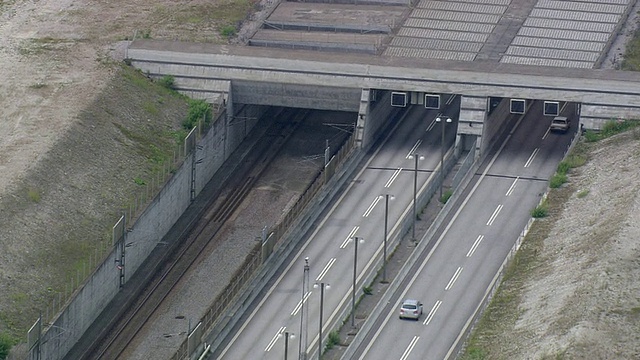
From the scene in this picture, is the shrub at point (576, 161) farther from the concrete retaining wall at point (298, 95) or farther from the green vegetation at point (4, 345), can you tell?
the green vegetation at point (4, 345)

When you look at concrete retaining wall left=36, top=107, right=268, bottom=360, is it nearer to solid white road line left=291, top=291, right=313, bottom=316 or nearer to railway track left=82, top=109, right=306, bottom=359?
railway track left=82, top=109, right=306, bottom=359

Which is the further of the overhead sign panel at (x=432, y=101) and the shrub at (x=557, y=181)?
the overhead sign panel at (x=432, y=101)

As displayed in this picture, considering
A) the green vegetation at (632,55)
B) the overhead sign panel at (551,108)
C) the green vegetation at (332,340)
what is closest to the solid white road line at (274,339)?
the green vegetation at (332,340)

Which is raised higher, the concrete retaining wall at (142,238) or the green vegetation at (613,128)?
the green vegetation at (613,128)

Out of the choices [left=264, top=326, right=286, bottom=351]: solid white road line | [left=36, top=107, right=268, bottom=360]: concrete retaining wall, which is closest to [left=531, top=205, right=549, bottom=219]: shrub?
[left=264, top=326, right=286, bottom=351]: solid white road line

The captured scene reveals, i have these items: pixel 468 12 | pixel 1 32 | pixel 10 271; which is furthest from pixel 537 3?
pixel 10 271

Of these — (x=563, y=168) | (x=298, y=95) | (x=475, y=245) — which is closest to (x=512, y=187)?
(x=563, y=168)

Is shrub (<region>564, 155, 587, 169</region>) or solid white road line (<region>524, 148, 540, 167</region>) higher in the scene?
shrub (<region>564, 155, 587, 169</region>)
